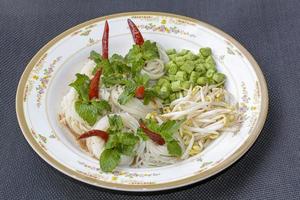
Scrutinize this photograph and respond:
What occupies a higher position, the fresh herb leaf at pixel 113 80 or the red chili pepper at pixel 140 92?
the fresh herb leaf at pixel 113 80

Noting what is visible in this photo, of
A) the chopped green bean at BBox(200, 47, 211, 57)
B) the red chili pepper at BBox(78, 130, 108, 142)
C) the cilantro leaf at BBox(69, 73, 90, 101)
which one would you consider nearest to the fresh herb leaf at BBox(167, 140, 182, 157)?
the red chili pepper at BBox(78, 130, 108, 142)

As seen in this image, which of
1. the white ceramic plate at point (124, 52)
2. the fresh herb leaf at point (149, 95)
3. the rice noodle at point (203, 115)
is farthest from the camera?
the fresh herb leaf at point (149, 95)

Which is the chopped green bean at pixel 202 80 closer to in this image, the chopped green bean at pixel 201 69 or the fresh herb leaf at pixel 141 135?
the chopped green bean at pixel 201 69

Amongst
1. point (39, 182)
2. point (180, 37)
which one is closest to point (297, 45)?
point (180, 37)

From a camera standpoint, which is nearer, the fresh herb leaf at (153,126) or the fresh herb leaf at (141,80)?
the fresh herb leaf at (153,126)

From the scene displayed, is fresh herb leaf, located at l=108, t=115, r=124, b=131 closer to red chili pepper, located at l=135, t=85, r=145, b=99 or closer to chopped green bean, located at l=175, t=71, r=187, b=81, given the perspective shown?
red chili pepper, located at l=135, t=85, r=145, b=99

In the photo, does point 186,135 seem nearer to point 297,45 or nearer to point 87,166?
point 87,166

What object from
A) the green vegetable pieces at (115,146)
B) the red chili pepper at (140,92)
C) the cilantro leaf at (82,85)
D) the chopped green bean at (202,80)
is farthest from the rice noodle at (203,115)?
the cilantro leaf at (82,85)
